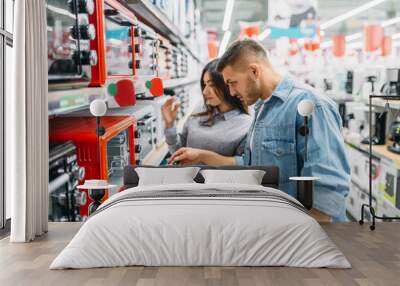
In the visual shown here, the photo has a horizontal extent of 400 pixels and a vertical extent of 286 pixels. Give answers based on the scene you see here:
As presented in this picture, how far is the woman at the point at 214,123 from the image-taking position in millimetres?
6844

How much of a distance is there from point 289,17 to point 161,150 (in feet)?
6.31

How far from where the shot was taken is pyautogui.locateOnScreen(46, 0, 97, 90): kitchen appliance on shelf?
19.5 ft

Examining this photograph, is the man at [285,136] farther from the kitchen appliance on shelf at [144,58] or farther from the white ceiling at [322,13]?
the kitchen appliance on shelf at [144,58]

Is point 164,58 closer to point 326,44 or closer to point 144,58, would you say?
point 144,58

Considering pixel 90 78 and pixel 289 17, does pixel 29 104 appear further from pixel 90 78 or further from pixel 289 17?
pixel 289 17

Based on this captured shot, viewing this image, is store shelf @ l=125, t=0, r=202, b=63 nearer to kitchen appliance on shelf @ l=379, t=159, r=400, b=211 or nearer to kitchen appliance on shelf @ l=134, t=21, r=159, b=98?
kitchen appliance on shelf @ l=134, t=21, r=159, b=98

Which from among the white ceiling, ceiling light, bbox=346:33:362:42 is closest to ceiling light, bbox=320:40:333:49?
the white ceiling

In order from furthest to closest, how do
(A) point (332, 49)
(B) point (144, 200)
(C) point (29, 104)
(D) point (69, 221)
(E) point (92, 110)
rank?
(A) point (332, 49), (D) point (69, 221), (E) point (92, 110), (C) point (29, 104), (B) point (144, 200)

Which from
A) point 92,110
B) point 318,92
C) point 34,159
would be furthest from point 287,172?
point 34,159

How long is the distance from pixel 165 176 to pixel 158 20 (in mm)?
1546

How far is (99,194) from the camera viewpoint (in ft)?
20.9

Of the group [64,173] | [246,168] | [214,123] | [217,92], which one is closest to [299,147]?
[246,168]

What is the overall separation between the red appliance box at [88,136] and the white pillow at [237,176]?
3.10 feet

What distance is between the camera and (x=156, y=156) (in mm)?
6855
